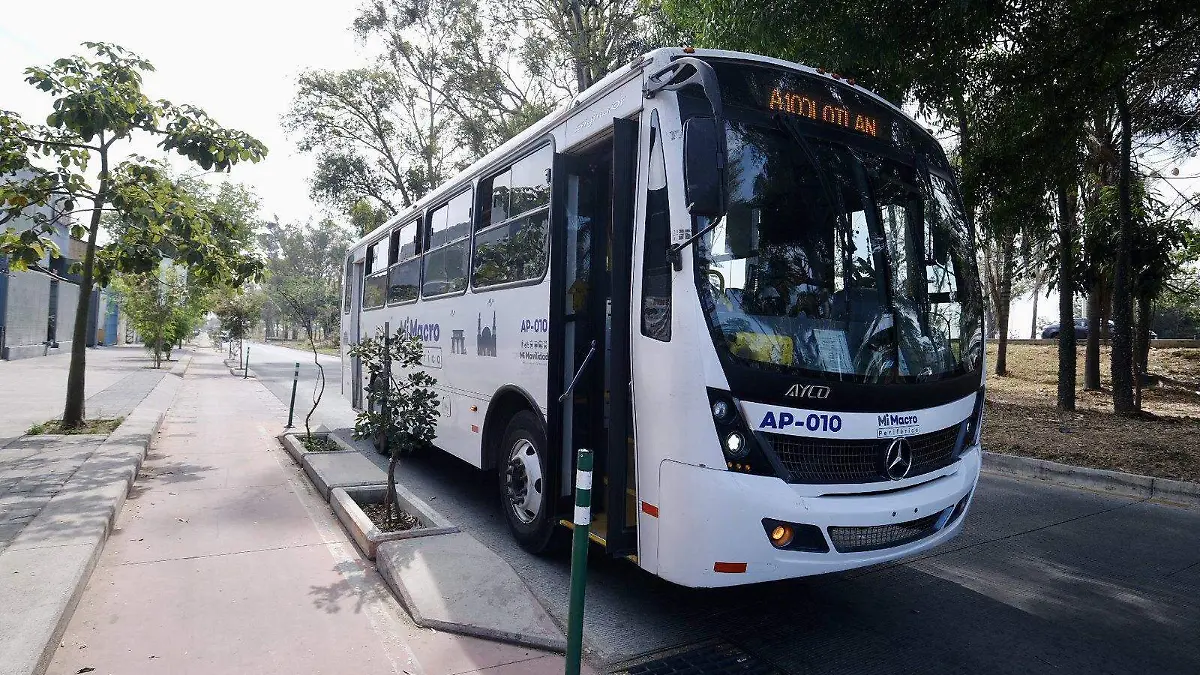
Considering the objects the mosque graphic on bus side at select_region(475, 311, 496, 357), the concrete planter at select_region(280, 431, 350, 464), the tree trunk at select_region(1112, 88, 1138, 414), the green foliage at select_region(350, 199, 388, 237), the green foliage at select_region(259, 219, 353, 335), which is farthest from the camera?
the green foliage at select_region(259, 219, 353, 335)

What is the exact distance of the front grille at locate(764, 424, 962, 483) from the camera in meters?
3.50

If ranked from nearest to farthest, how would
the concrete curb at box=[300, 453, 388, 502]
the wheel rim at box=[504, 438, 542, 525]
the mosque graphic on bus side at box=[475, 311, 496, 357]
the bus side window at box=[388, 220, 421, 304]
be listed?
the wheel rim at box=[504, 438, 542, 525]
the mosque graphic on bus side at box=[475, 311, 496, 357]
the concrete curb at box=[300, 453, 388, 502]
the bus side window at box=[388, 220, 421, 304]

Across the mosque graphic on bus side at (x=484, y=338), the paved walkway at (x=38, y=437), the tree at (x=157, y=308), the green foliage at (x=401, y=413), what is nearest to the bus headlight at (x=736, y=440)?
the mosque graphic on bus side at (x=484, y=338)

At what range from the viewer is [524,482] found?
5215mm

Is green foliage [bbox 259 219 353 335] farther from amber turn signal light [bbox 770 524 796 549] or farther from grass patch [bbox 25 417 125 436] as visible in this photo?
amber turn signal light [bbox 770 524 796 549]

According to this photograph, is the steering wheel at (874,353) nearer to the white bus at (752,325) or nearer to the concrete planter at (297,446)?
the white bus at (752,325)

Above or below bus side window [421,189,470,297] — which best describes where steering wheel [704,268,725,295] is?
below

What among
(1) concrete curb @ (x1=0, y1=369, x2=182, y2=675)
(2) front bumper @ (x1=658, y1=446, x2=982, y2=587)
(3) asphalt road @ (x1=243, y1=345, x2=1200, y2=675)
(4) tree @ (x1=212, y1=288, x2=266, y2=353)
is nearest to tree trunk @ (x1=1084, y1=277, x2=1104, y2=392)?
(3) asphalt road @ (x1=243, y1=345, x2=1200, y2=675)

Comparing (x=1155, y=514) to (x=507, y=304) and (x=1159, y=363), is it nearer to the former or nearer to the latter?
(x=507, y=304)

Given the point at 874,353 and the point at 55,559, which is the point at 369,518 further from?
the point at 874,353

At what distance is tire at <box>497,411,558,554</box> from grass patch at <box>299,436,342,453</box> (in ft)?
13.7

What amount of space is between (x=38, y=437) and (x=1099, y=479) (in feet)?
41.1

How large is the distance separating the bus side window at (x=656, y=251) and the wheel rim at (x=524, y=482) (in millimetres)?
1649

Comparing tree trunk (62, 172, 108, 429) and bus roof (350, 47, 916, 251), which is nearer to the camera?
bus roof (350, 47, 916, 251)
